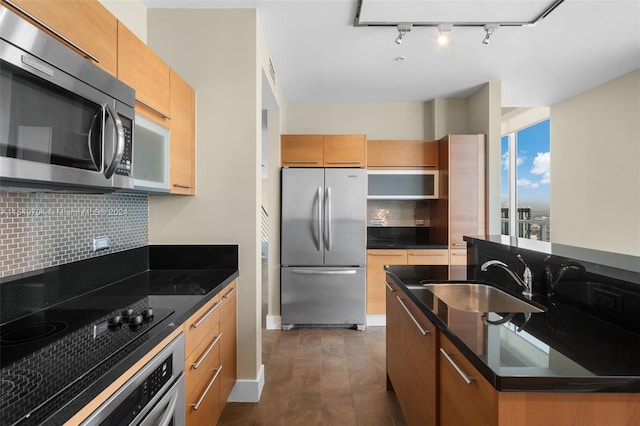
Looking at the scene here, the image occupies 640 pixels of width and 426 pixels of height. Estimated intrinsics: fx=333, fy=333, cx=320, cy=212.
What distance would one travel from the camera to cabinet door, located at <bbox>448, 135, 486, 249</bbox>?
3844 mm

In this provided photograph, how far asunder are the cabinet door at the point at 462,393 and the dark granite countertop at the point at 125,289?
Answer: 1023 mm

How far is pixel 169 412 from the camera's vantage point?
123 centimetres

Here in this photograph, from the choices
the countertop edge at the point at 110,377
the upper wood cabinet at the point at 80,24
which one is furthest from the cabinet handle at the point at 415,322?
the upper wood cabinet at the point at 80,24

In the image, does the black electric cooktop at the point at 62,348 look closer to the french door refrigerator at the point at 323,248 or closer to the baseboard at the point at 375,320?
the french door refrigerator at the point at 323,248

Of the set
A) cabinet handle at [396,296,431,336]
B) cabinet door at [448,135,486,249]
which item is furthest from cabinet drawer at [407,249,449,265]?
cabinet handle at [396,296,431,336]

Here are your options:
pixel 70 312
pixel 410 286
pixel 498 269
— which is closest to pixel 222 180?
pixel 70 312

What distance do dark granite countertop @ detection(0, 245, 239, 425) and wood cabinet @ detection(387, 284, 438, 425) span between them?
1.05 m

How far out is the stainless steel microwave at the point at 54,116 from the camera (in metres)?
0.88

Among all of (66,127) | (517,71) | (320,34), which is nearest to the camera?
(66,127)

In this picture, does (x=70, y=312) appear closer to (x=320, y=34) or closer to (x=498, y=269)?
(x=498, y=269)

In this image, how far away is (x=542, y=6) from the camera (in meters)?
2.30

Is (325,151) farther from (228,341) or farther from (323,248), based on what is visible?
(228,341)

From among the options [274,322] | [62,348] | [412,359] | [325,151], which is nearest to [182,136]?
[62,348]

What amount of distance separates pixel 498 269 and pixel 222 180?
1.87 meters
